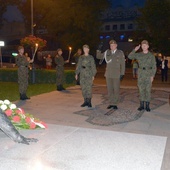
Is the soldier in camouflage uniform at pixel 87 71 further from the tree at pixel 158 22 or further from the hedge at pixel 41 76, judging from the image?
the tree at pixel 158 22

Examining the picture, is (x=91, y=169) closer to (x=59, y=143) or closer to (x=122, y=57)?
(x=59, y=143)

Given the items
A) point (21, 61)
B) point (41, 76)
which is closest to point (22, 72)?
point (21, 61)

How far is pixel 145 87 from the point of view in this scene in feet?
27.8

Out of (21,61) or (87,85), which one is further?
(21,61)

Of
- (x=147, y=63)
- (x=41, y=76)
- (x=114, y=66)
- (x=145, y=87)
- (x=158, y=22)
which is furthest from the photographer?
(x=158, y=22)

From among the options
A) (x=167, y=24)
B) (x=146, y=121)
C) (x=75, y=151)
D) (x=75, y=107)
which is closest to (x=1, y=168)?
(x=75, y=151)

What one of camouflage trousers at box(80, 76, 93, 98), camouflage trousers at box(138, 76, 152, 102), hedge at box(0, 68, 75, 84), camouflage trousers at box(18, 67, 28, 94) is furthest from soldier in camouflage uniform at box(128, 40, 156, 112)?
hedge at box(0, 68, 75, 84)

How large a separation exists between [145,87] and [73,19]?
30.9 metres

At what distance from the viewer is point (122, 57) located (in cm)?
865

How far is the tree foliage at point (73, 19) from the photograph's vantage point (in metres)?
37.1

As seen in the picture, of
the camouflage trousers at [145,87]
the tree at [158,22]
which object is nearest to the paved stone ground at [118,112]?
the camouflage trousers at [145,87]

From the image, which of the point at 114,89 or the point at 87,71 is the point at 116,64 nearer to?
the point at 114,89

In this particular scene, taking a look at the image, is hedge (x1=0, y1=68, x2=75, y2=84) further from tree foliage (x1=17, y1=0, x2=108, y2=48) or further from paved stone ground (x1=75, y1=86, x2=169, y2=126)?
tree foliage (x1=17, y1=0, x2=108, y2=48)

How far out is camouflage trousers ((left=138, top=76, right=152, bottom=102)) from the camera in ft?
27.5
